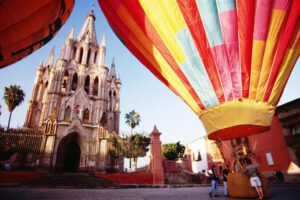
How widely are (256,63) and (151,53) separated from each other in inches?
153

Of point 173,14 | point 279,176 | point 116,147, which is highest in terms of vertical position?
point 173,14

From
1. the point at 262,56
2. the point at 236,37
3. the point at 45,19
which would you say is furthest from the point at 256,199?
the point at 45,19

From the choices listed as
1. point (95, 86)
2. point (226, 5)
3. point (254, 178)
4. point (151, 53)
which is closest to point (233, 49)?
point (226, 5)

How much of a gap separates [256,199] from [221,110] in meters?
3.39

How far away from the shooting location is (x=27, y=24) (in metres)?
4.49

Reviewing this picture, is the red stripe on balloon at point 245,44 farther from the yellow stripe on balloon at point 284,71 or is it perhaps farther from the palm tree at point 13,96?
the palm tree at point 13,96

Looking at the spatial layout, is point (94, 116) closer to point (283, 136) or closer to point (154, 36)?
point (154, 36)

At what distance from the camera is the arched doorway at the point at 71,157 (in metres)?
21.8

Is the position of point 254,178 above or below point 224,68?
below

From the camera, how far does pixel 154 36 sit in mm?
6496

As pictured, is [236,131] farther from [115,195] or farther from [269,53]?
[115,195]

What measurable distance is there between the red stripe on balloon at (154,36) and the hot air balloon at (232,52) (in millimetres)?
131

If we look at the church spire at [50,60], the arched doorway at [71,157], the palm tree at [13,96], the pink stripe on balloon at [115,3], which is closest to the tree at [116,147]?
the arched doorway at [71,157]

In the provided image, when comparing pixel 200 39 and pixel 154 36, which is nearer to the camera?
pixel 200 39
